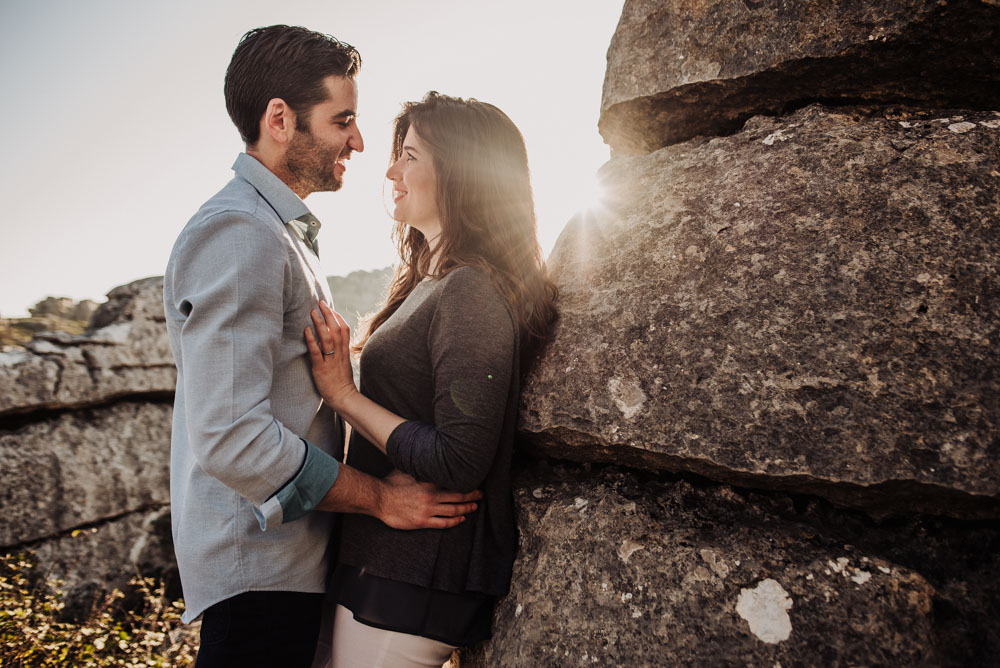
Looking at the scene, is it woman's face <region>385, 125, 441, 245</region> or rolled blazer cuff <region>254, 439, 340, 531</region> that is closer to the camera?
rolled blazer cuff <region>254, 439, 340, 531</region>

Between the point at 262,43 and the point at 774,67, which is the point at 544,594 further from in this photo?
the point at 262,43

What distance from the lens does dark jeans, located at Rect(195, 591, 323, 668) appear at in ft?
5.63

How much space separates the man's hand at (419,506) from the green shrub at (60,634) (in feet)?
9.70

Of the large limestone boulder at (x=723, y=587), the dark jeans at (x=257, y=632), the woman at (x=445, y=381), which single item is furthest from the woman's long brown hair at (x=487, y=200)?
the dark jeans at (x=257, y=632)

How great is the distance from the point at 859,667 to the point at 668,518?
60 centimetres

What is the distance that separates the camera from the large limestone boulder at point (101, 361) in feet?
16.1

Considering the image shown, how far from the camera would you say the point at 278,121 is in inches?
85.6

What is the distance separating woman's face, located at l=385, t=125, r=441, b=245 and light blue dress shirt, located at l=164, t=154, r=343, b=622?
20.8 inches

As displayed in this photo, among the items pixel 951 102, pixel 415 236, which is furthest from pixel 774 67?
pixel 415 236

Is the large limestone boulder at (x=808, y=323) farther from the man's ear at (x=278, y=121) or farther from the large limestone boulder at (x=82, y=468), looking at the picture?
the large limestone boulder at (x=82, y=468)

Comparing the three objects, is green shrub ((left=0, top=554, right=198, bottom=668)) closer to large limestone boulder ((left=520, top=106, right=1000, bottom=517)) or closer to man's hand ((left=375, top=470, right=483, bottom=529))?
man's hand ((left=375, top=470, right=483, bottom=529))

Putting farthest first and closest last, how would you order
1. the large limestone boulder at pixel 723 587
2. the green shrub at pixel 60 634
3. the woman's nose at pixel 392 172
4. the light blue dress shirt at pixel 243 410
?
1. the green shrub at pixel 60 634
2. the woman's nose at pixel 392 172
3. the light blue dress shirt at pixel 243 410
4. the large limestone boulder at pixel 723 587

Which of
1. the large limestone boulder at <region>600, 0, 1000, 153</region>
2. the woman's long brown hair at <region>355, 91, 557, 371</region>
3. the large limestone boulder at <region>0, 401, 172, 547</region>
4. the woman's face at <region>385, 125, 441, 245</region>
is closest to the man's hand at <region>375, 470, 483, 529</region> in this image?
the woman's long brown hair at <region>355, 91, 557, 371</region>

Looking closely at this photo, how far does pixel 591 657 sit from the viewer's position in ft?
5.34
